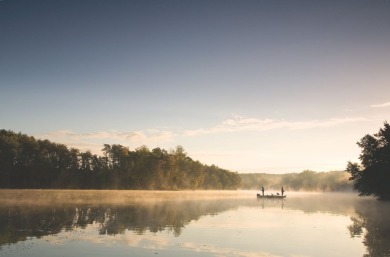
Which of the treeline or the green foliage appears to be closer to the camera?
the green foliage

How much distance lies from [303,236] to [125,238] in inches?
482

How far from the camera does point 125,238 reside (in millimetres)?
23375

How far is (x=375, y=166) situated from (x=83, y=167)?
306 feet

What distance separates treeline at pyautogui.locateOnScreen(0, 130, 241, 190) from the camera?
101 m

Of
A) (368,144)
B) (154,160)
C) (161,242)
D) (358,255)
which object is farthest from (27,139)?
(358,255)

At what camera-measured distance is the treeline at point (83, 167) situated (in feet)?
332

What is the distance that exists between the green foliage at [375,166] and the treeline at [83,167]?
264 feet

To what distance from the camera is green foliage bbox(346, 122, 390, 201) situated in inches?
2734

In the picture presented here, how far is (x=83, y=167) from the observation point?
12938cm

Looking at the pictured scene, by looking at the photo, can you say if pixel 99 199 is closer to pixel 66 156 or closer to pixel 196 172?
pixel 66 156

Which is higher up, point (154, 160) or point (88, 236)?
point (154, 160)

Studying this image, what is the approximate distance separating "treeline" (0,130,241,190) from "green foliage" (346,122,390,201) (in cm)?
8043

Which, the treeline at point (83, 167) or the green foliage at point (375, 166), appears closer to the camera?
the green foliage at point (375, 166)

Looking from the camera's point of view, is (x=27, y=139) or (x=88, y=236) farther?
(x=27, y=139)
